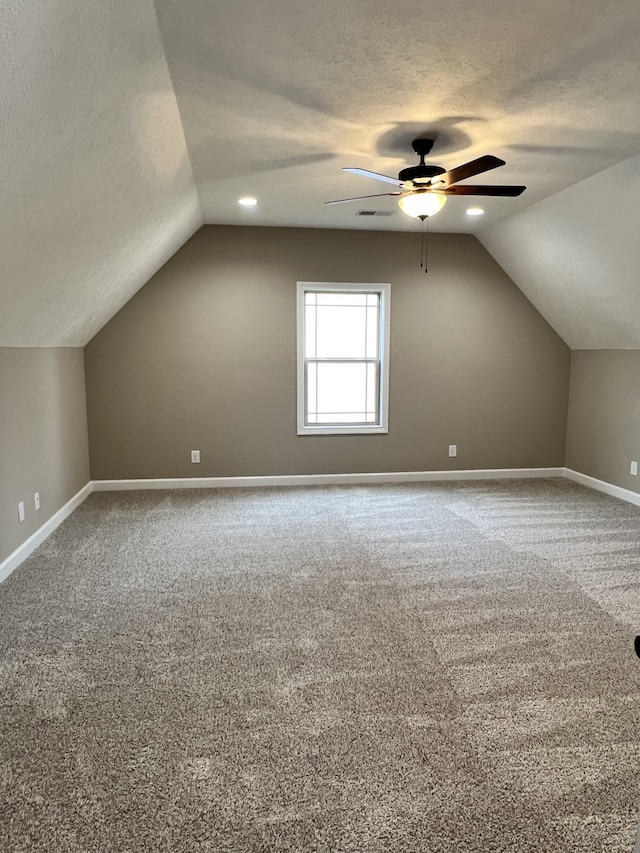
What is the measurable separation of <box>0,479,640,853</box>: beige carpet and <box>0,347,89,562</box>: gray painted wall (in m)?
0.33

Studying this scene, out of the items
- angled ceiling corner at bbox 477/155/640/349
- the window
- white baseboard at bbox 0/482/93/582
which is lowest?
white baseboard at bbox 0/482/93/582

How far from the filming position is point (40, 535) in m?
4.04

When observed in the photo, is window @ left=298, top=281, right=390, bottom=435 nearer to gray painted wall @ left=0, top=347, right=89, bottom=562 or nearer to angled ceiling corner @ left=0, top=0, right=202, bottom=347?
angled ceiling corner @ left=0, top=0, right=202, bottom=347

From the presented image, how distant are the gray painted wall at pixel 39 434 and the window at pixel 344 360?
2082 millimetres

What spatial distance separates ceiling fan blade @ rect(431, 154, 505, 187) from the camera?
8.78ft

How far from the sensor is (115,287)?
453 centimetres

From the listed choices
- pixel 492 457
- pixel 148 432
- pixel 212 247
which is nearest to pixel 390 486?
pixel 492 457

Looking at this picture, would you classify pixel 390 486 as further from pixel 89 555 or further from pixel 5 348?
pixel 5 348

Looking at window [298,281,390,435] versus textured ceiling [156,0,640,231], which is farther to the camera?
window [298,281,390,435]

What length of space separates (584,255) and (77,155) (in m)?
3.85

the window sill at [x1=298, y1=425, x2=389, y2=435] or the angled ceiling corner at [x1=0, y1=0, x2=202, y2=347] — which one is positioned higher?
the angled ceiling corner at [x1=0, y1=0, x2=202, y2=347]

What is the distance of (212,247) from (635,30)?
396 cm

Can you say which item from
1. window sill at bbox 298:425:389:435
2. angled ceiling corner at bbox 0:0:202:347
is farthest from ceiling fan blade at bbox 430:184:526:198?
window sill at bbox 298:425:389:435

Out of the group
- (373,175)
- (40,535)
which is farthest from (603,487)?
(40,535)
